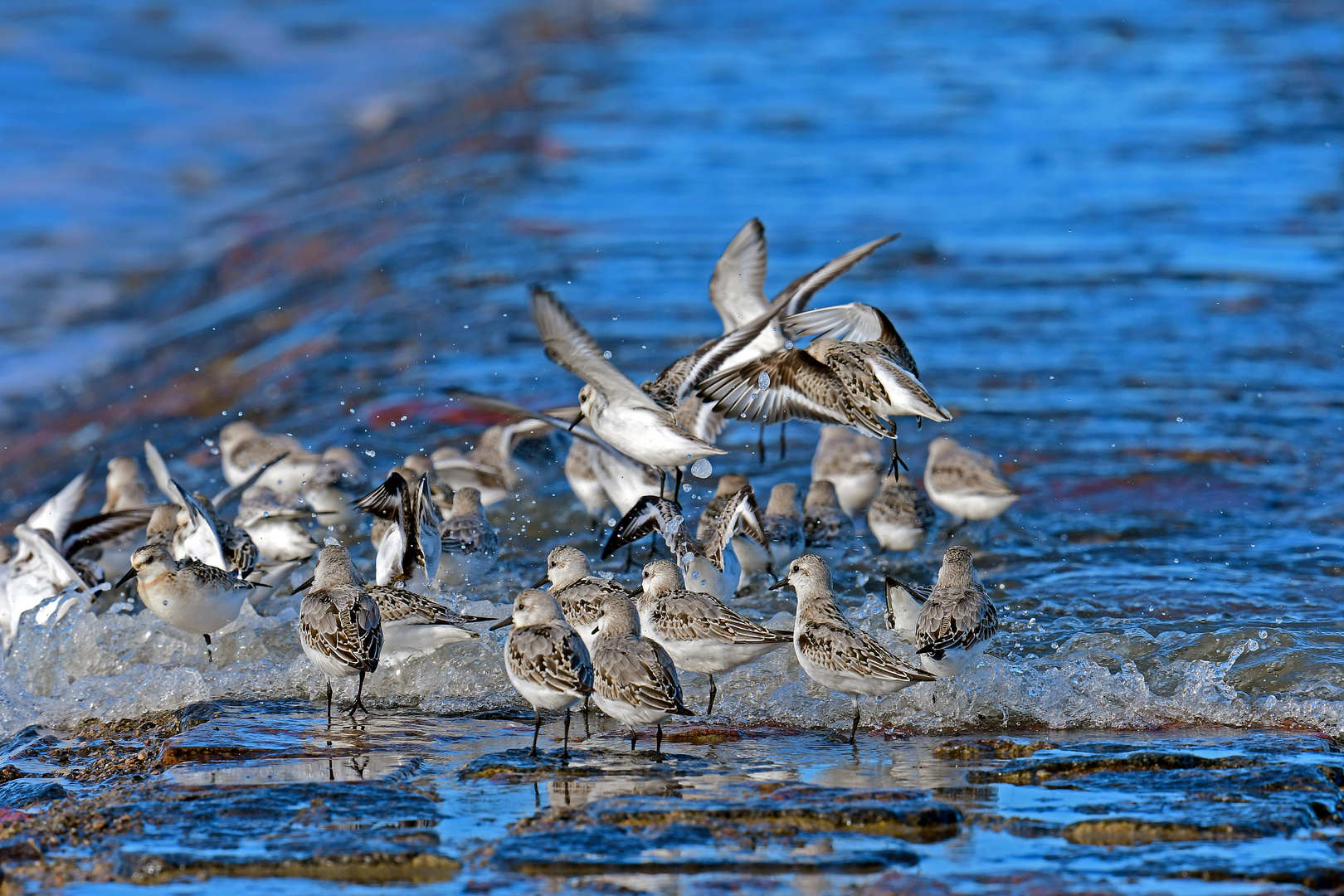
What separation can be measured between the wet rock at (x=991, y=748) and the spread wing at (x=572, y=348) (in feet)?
7.90

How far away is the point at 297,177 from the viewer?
94.1ft

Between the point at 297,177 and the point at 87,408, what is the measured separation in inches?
496

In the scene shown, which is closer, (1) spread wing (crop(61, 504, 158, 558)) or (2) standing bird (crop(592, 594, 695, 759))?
(2) standing bird (crop(592, 594, 695, 759))

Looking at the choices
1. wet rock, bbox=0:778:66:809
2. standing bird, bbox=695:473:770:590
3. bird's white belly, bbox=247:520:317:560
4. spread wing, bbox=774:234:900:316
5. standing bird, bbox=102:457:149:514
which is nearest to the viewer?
wet rock, bbox=0:778:66:809

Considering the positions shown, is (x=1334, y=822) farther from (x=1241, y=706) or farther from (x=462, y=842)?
(x=462, y=842)

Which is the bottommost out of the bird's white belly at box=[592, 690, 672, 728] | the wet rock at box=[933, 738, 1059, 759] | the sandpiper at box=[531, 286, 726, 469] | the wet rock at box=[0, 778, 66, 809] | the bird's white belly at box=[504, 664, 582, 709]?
the wet rock at box=[933, 738, 1059, 759]

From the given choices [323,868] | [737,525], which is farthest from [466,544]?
[323,868]

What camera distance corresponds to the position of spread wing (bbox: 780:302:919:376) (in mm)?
8828

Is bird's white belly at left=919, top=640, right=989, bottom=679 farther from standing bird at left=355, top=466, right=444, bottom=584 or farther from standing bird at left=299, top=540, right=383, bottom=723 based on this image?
standing bird at left=355, top=466, right=444, bottom=584

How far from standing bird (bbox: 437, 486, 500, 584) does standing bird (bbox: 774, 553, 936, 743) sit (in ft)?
8.60

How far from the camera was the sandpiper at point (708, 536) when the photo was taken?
27.0 feet

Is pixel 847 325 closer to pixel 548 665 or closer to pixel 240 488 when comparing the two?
pixel 548 665

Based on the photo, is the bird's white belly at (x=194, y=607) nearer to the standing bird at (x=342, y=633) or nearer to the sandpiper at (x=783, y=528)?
the standing bird at (x=342, y=633)

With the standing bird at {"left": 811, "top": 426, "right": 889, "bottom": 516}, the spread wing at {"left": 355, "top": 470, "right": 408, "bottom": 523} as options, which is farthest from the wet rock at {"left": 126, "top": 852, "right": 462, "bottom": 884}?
the standing bird at {"left": 811, "top": 426, "right": 889, "bottom": 516}
